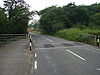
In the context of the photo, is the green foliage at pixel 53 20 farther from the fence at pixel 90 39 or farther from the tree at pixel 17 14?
the fence at pixel 90 39

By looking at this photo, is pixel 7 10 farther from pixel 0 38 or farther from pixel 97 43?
pixel 97 43

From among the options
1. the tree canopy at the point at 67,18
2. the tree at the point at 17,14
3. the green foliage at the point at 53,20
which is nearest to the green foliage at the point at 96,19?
the tree canopy at the point at 67,18

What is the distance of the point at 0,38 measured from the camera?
33062 millimetres

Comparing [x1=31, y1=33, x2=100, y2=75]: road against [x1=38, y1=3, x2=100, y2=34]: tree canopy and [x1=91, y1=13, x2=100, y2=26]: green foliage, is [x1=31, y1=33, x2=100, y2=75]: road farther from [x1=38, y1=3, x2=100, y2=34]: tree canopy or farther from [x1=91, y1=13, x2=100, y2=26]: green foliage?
[x1=91, y1=13, x2=100, y2=26]: green foliage

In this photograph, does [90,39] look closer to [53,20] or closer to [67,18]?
[67,18]

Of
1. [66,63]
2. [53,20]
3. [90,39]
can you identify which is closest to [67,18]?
[53,20]

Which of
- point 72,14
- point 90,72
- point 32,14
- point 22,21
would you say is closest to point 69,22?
point 72,14

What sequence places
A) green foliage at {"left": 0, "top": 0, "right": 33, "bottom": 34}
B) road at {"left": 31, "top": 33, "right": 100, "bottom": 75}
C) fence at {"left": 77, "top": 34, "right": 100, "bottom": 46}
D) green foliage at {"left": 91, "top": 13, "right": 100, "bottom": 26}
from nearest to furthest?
road at {"left": 31, "top": 33, "right": 100, "bottom": 75}
fence at {"left": 77, "top": 34, "right": 100, "bottom": 46}
green foliage at {"left": 0, "top": 0, "right": 33, "bottom": 34}
green foliage at {"left": 91, "top": 13, "right": 100, "bottom": 26}

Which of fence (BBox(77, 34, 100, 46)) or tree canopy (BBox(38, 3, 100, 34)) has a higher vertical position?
tree canopy (BBox(38, 3, 100, 34))

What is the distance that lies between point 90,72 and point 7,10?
47.7m

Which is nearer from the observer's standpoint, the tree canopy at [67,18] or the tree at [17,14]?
the tree at [17,14]

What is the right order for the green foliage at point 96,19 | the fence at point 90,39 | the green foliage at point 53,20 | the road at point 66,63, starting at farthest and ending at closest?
the green foliage at point 53,20, the green foliage at point 96,19, the fence at point 90,39, the road at point 66,63

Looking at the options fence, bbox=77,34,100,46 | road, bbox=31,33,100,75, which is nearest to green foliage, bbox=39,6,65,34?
fence, bbox=77,34,100,46

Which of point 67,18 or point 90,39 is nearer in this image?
point 90,39
